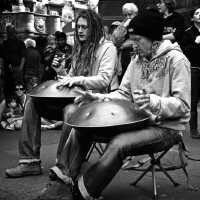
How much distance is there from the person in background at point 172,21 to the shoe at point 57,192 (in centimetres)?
347

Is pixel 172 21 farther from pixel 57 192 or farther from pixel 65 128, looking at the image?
pixel 57 192

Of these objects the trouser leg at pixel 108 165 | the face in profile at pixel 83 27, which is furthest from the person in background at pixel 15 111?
the trouser leg at pixel 108 165

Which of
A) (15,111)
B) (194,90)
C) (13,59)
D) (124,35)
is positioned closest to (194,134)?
(194,90)

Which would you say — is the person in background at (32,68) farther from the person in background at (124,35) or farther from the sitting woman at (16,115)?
the person in background at (124,35)

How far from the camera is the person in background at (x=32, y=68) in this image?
10.3m

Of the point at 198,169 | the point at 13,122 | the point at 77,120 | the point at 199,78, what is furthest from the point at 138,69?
the point at 13,122

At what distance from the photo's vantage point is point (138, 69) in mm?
3930

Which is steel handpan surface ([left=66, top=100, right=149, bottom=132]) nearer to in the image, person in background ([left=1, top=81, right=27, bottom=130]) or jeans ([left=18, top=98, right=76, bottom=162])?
jeans ([left=18, top=98, right=76, bottom=162])

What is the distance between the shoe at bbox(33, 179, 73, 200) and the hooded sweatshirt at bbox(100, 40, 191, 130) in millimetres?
724

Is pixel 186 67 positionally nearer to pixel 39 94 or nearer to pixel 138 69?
pixel 138 69

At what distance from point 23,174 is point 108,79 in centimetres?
112

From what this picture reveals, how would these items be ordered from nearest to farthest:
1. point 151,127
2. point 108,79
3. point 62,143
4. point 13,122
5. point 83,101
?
1. point 151,127
2. point 83,101
3. point 62,143
4. point 108,79
5. point 13,122

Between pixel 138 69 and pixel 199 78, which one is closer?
pixel 138 69

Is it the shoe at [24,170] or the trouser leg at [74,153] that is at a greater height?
the trouser leg at [74,153]
